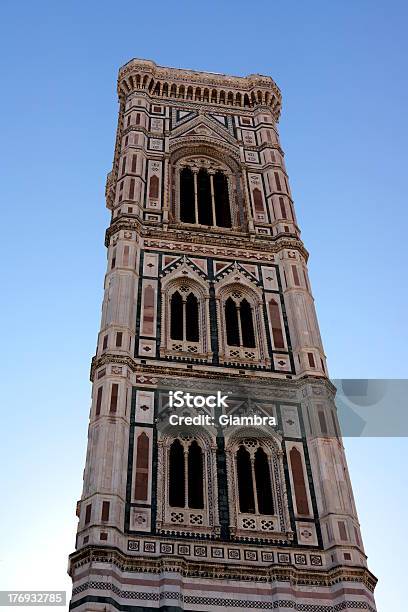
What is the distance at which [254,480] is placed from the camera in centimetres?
1678

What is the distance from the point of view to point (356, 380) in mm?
19125

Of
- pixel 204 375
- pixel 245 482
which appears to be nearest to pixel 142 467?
pixel 245 482

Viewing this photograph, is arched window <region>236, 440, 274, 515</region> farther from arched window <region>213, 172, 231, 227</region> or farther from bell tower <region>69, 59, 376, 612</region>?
arched window <region>213, 172, 231, 227</region>

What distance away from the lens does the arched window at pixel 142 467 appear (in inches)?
632

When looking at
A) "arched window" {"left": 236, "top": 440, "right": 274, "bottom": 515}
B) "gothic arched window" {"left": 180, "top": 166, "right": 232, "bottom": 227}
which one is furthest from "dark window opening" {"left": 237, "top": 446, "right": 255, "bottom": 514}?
"gothic arched window" {"left": 180, "top": 166, "right": 232, "bottom": 227}

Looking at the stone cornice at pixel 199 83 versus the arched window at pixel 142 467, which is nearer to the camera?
the arched window at pixel 142 467

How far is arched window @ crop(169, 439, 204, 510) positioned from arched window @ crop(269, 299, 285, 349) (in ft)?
12.7

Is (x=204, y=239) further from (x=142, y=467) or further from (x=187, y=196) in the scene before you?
(x=142, y=467)

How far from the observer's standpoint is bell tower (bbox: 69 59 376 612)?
14.8m

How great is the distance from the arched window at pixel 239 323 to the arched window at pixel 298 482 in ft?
11.2

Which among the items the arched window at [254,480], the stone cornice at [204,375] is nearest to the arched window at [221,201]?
the stone cornice at [204,375]

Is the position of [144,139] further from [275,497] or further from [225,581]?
[225,581]

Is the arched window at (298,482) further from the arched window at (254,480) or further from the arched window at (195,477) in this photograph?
the arched window at (195,477)

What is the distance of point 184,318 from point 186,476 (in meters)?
4.72
